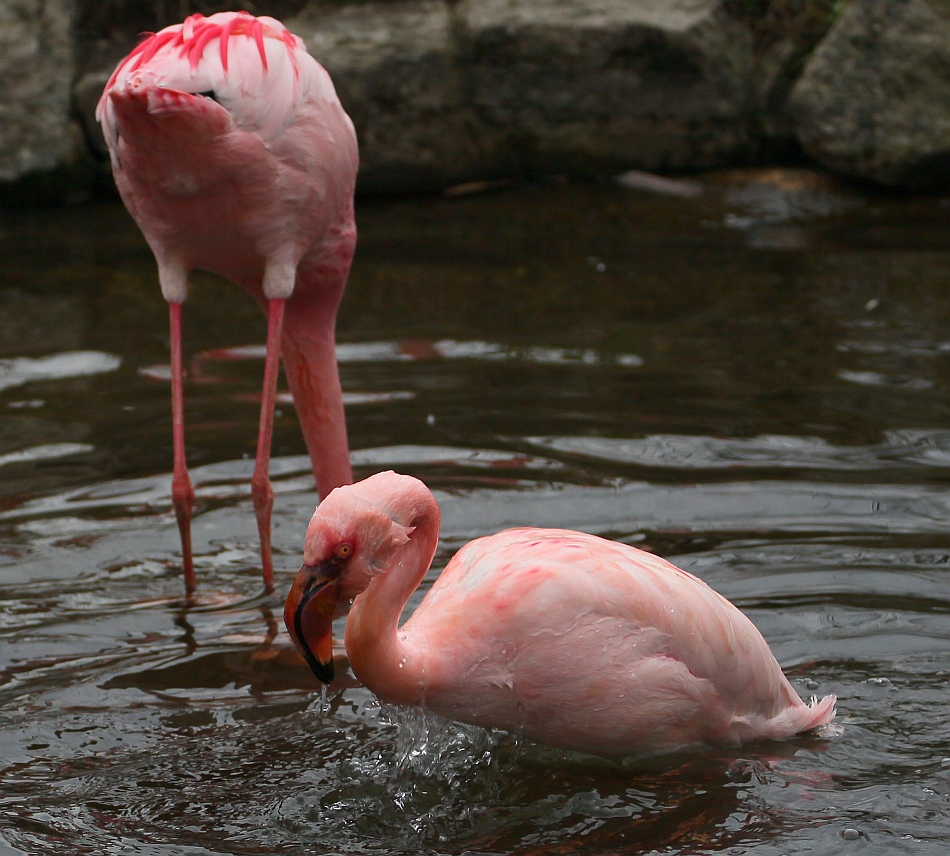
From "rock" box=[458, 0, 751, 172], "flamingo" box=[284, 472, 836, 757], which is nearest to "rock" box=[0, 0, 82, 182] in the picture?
"rock" box=[458, 0, 751, 172]

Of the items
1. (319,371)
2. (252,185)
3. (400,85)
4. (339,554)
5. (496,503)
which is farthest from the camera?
(400,85)

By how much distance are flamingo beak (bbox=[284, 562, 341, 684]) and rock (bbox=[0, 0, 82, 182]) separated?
25.0 feet

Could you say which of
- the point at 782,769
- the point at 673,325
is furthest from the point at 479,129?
the point at 782,769

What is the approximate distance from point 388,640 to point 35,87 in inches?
311

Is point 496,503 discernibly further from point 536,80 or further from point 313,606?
point 536,80

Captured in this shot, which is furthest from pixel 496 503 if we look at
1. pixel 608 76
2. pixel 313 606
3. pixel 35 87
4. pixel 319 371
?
pixel 35 87

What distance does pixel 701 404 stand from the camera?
602 cm

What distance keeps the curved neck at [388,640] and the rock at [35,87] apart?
757cm

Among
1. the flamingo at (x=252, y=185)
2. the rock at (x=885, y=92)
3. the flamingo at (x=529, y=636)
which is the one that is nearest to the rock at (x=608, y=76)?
the rock at (x=885, y=92)

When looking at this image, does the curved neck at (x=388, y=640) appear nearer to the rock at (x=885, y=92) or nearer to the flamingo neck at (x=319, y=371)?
the flamingo neck at (x=319, y=371)

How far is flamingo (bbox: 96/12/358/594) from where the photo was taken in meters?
4.01

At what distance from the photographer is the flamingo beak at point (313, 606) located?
3104 millimetres

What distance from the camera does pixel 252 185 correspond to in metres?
4.27

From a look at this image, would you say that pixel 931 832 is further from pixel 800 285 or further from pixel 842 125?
pixel 842 125
